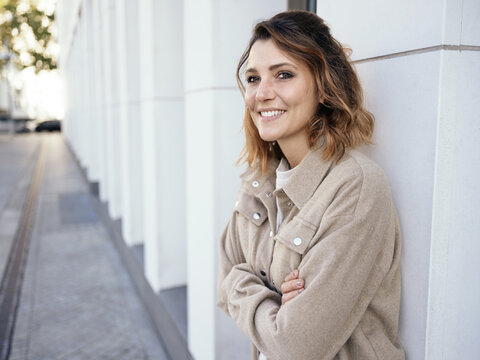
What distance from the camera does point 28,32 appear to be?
3941 cm

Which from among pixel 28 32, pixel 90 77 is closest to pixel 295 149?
pixel 90 77

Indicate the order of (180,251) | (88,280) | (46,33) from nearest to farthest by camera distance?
1. (180,251)
2. (88,280)
3. (46,33)

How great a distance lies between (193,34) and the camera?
308 cm

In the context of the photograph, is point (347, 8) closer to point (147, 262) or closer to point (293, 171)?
point (293, 171)

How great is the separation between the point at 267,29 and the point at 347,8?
0.44m

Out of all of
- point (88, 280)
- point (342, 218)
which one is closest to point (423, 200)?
point (342, 218)

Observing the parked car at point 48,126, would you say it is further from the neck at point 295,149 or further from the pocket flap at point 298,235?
the pocket flap at point 298,235

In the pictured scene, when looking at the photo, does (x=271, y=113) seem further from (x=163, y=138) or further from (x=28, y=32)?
(x=28, y=32)

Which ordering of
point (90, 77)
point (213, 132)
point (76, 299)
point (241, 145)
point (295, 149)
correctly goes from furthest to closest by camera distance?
point (90, 77) < point (76, 299) < point (241, 145) < point (213, 132) < point (295, 149)

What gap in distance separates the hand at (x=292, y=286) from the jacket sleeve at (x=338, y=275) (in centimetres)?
3

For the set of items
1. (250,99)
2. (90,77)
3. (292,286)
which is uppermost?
(90,77)

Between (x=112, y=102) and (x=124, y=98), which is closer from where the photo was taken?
(x=124, y=98)

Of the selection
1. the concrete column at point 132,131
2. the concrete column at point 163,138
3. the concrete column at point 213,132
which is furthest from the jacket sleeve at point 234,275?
the concrete column at point 132,131

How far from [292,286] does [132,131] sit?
16.4 ft
